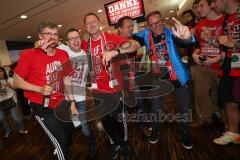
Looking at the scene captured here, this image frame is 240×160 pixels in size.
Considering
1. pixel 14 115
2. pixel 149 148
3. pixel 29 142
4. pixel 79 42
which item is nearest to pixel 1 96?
pixel 14 115

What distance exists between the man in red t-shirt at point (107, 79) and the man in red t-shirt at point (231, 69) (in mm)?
1074

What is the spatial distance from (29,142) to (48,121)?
8.04ft

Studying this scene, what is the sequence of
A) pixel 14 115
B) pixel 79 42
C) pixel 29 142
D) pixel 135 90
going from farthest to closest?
1. pixel 14 115
2. pixel 29 142
3. pixel 135 90
4. pixel 79 42

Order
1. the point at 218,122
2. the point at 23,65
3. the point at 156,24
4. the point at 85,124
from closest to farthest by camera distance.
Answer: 1. the point at 23,65
2. the point at 156,24
3. the point at 85,124
4. the point at 218,122

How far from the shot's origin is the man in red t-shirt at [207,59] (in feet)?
9.21

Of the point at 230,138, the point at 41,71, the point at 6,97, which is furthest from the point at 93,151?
the point at 6,97

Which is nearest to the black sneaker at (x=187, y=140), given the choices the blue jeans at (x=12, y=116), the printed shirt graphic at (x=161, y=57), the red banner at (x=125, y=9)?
the printed shirt graphic at (x=161, y=57)

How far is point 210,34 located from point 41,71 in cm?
204

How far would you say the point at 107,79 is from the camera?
255 centimetres

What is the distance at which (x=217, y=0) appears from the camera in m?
2.61

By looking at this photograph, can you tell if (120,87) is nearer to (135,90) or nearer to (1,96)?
(135,90)

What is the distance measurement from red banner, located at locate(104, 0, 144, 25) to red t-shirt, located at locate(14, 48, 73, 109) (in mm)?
3857

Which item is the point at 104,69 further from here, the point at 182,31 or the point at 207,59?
the point at 207,59

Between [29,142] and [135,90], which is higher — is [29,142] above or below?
below
